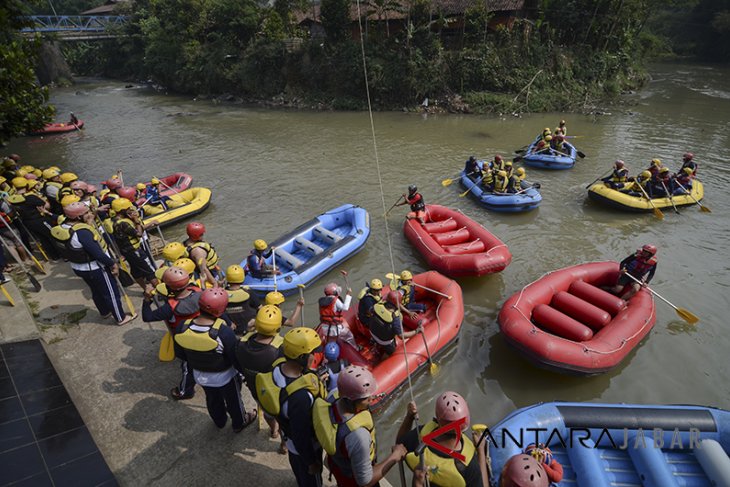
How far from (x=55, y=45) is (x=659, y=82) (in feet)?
169

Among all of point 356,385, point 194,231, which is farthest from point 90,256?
point 356,385

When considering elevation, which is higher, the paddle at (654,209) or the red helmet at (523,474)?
the red helmet at (523,474)

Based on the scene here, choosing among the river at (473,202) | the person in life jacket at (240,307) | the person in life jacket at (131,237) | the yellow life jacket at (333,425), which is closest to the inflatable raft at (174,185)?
the river at (473,202)

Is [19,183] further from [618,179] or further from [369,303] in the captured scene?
[618,179]

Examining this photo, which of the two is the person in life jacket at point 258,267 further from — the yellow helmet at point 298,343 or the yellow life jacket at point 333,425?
the yellow life jacket at point 333,425

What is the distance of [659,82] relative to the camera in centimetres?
2773

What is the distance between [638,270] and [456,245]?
2.99m

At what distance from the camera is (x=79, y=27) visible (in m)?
33.8

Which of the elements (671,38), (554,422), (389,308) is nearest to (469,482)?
(554,422)

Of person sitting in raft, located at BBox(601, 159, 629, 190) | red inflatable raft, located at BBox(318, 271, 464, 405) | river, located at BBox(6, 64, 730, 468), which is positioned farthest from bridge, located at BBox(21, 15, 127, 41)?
person sitting in raft, located at BBox(601, 159, 629, 190)

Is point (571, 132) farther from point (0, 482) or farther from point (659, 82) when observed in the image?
point (0, 482)

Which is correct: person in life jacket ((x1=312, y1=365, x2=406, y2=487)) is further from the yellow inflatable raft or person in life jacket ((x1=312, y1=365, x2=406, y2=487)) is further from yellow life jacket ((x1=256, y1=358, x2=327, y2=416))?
the yellow inflatable raft

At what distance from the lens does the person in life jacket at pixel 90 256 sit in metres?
4.60

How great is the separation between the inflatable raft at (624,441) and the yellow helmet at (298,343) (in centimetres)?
219
